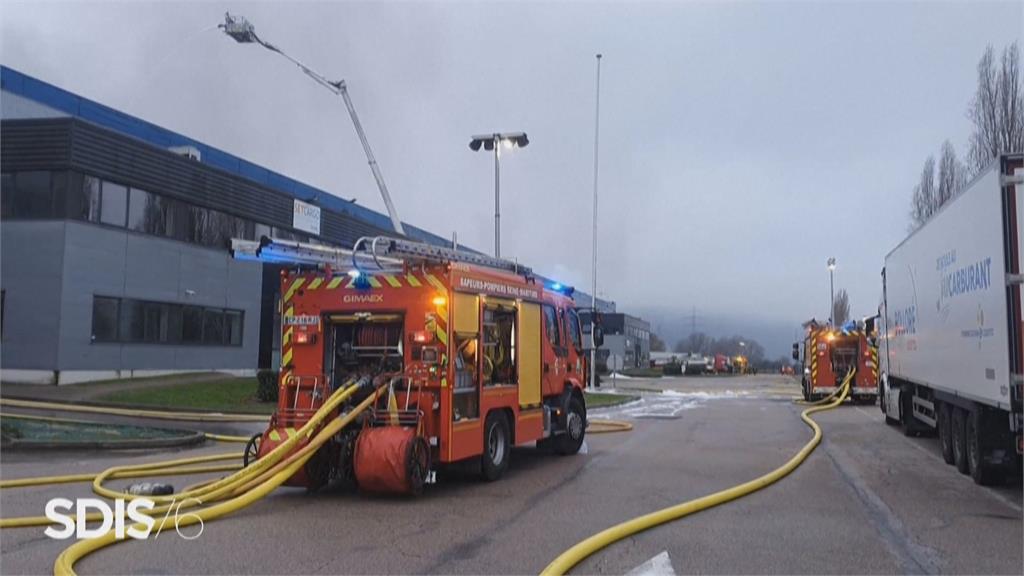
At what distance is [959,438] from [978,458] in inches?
49.2

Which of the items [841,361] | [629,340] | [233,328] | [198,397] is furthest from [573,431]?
[629,340]

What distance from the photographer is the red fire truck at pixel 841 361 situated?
2967cm

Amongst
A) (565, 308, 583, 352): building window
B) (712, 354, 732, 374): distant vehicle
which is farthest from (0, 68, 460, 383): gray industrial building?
(712, 354, 732, 374): distant vehicle

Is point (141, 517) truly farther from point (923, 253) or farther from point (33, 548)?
point (923, 253)

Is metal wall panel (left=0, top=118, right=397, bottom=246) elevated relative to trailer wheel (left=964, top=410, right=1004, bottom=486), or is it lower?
elevated

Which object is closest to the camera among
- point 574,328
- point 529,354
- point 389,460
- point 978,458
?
point 389,460

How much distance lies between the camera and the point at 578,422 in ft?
46.9

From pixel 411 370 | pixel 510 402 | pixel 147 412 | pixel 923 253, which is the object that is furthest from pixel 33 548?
pixel 147 412

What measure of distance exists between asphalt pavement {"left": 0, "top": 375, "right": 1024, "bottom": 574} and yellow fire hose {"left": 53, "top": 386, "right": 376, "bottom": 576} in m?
0.12

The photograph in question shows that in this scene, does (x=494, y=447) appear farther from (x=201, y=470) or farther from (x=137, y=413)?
(x=137, y=413)

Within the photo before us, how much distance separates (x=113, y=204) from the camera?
27016 millimetres

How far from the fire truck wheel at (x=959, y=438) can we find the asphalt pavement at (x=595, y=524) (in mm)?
278

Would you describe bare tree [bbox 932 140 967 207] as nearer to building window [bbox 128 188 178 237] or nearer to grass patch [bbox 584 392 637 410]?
grass patch [bbox 584 392 637 410]

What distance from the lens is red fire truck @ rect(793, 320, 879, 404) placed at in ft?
97.3
